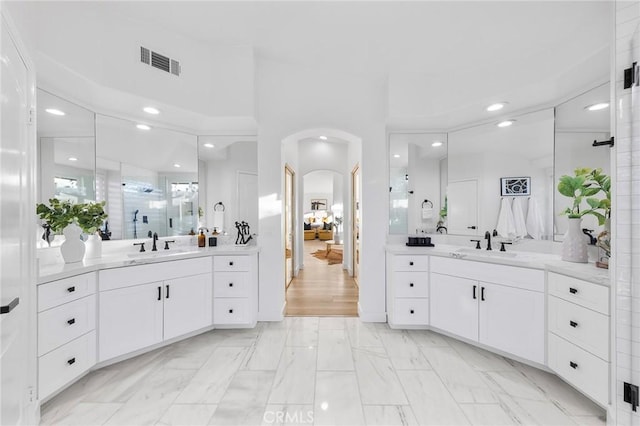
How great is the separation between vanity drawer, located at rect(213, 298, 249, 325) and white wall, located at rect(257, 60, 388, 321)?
0.94 ft

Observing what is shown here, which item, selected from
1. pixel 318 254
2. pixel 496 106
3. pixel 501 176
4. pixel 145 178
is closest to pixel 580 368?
pixel 501 176

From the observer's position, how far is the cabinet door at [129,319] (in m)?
2.22

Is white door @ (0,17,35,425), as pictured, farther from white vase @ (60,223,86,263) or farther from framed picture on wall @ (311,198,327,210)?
framed picture on wall @ (311,198,327,210)

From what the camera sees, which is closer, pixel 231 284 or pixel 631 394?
pixel 631 394

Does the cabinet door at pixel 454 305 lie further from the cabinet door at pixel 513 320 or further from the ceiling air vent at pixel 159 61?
the ceiling air vent at pixel 159 61

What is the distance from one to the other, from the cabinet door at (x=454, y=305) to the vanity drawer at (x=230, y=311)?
2.05 m

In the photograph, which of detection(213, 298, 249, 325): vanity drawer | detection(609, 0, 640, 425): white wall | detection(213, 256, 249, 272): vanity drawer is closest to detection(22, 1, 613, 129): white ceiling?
detection(609, 0, 640, 425): white wall

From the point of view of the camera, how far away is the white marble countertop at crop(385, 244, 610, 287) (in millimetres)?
1824

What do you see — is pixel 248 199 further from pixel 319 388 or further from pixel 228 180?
pixel 319 388

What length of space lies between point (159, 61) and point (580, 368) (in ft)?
13.9

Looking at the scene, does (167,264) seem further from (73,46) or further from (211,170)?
(73,46)

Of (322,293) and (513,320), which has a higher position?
(513,320)

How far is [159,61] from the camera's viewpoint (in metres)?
2.58

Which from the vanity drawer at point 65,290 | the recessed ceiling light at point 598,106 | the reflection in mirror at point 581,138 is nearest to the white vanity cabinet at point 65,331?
the vanity drawer at point 65,290
